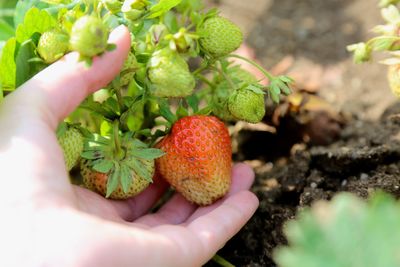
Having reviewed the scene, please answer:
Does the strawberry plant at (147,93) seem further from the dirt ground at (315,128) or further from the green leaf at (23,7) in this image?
the dirt ground at (315,128)

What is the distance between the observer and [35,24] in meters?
1.31

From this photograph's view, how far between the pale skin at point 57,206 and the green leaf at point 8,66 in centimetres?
11

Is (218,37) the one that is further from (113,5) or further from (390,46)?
(390,46)

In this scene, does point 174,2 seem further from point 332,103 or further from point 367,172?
point 332,103

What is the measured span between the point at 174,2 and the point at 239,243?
58 cm

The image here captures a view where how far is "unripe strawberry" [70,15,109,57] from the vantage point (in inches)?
44.6

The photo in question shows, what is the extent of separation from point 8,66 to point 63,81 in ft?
0.58

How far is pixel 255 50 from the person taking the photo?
2168 millimetres

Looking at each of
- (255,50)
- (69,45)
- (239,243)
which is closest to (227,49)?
(69,45)

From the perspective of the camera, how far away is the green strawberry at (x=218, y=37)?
1381 mm

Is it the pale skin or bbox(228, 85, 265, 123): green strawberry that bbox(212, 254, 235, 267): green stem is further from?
bbox(228, 85, 265, 123): green strawberry

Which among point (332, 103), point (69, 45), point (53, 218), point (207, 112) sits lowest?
point (332, 103)

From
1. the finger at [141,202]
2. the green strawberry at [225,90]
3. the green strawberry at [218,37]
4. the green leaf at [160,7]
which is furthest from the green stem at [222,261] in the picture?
the green leaf at [160,7]

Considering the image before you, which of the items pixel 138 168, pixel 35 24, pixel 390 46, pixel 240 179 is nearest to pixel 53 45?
pixel 35 24
